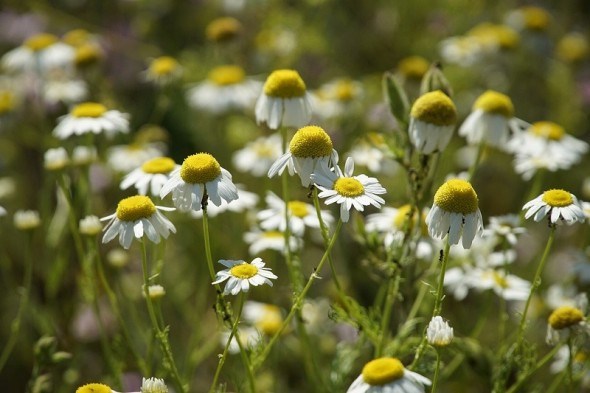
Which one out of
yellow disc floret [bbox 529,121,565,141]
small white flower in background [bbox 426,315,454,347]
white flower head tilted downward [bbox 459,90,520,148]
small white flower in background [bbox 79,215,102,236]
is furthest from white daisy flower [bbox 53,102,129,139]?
yellow disc floret [bbox 529,121,565,141]

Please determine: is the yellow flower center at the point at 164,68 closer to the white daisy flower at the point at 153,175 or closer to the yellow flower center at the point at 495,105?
the white daisy flower at the point at 153,175

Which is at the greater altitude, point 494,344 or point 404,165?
point 404,165

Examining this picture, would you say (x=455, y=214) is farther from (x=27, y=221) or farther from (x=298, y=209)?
(x=27, y=221)

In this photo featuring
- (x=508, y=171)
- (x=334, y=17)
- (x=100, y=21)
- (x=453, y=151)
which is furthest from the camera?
(x=100, y=21)

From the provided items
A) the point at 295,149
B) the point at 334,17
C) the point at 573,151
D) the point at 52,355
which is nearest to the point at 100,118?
the point at 52,355

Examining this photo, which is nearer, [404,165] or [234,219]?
[404,165]

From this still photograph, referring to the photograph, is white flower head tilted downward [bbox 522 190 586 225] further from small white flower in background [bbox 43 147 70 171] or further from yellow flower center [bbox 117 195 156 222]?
small white flower in background [bbox 43 147 70 171]

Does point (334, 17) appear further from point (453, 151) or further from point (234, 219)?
point (234, 219)

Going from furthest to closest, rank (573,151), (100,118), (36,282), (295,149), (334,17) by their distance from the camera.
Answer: (334,17) → (36,282) → (573,151) → (100,118) → (295,149)
